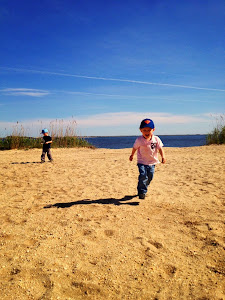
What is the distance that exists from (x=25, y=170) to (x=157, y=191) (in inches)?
199

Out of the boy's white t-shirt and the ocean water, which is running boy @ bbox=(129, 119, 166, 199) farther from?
the ocean water

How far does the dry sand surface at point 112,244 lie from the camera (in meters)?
1.99

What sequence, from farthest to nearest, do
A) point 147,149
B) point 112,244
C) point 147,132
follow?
point 147,149 → point 147,132 → point 112,244

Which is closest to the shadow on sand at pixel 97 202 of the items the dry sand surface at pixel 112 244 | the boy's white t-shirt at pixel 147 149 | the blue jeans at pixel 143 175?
the dry sand surface at pixel 112 244

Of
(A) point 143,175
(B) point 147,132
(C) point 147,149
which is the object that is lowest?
(A) point 143,175

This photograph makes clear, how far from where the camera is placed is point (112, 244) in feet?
8.94

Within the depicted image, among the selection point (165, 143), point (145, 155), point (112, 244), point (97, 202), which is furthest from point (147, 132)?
point (165, 143)

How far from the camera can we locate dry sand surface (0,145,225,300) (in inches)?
78.3

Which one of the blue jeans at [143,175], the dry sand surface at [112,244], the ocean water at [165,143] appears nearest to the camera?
the dry sand surface at [112,244]

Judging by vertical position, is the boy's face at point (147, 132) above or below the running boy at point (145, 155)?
above

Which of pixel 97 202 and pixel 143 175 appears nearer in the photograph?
pixel 143 175

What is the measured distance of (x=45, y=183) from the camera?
614cm

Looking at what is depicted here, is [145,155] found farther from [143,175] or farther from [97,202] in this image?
[97,202]

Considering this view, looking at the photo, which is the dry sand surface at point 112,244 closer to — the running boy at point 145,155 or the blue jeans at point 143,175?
the blue jeans at point 143,175
